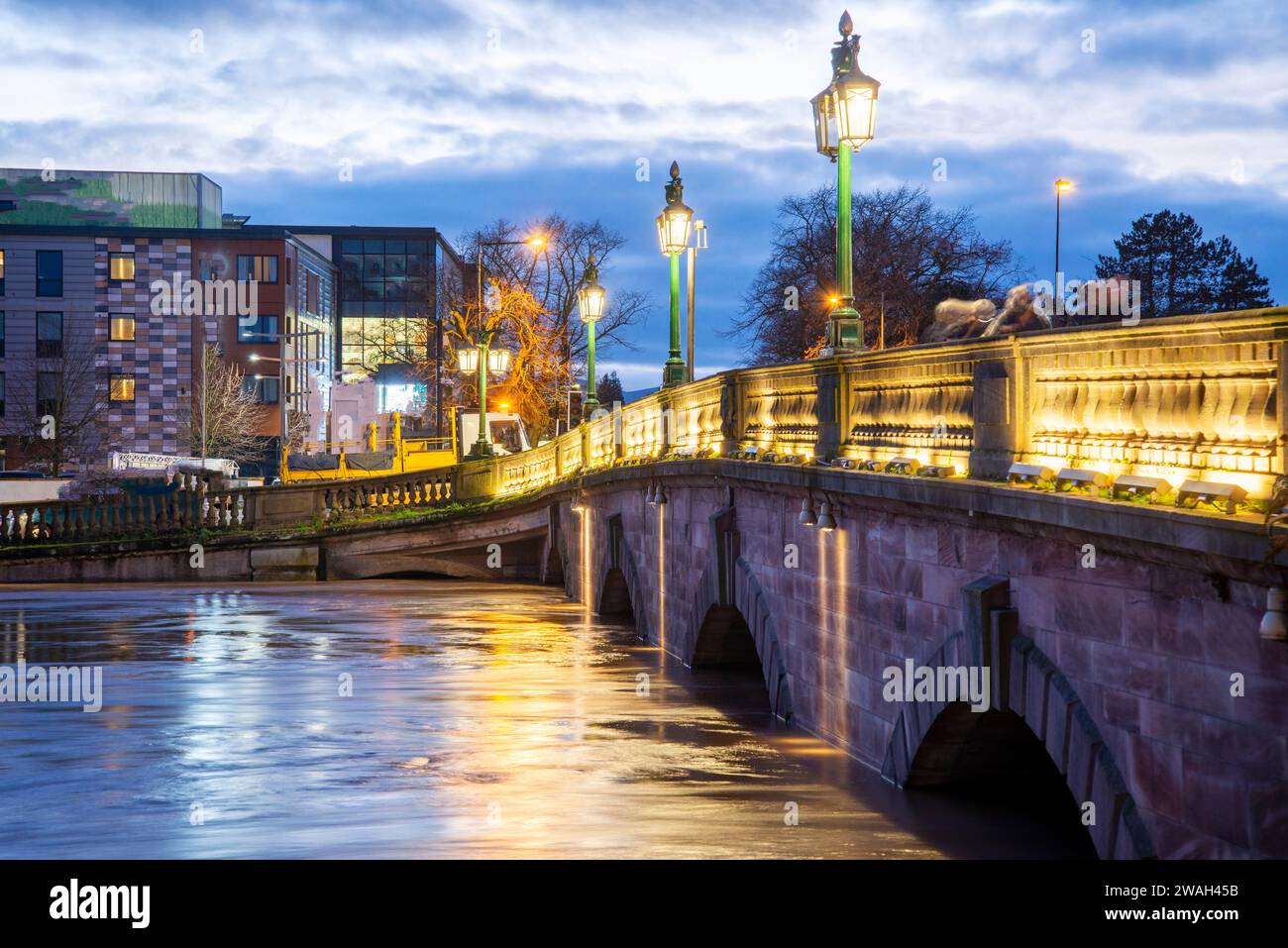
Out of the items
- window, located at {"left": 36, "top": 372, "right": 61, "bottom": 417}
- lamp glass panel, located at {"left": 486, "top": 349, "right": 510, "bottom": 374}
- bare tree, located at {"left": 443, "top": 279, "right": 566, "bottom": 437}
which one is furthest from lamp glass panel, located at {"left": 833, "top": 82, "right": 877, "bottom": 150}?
window, located at {"left": 36, "top": 372, "right": 61, "bottom": 417}

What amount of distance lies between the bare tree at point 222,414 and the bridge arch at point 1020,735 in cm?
6688

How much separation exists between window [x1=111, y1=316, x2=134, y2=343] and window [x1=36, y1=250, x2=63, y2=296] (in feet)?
9.80

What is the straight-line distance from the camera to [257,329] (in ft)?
290

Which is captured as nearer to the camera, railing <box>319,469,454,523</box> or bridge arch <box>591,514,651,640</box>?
bridge arch <box>591,514,651,640</box>

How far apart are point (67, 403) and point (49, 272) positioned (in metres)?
8.90

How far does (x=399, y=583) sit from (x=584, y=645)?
16.1 metres

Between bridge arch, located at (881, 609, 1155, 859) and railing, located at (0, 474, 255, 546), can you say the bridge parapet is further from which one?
railing, located at (0, 474, 255, 546)

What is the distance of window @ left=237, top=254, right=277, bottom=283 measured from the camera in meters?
86.8

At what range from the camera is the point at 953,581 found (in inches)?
460

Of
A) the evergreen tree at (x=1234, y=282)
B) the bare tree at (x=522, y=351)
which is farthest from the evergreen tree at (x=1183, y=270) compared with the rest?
the bare tree at (x=522, y=351)

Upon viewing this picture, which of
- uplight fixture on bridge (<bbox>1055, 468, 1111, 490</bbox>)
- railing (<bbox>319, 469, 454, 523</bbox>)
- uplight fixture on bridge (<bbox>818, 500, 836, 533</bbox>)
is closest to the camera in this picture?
uplight fixture on bridge (<bbox>1055, 468, 1111, 490</bbox>)

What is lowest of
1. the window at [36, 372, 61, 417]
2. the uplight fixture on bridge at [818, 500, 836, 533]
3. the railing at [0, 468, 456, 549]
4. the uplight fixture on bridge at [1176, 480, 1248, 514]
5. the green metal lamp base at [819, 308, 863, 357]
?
the railing at [0, 468, 456, 549]

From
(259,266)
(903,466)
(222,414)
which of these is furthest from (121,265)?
(903,466)

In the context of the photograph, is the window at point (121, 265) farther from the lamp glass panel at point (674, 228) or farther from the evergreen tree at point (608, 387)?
the lamp glass panel at point (674, 228)
